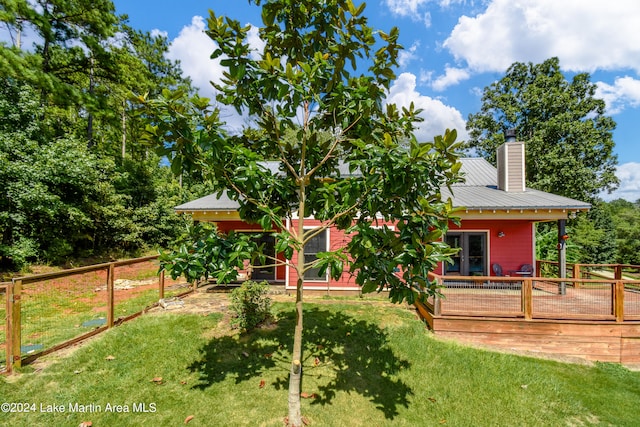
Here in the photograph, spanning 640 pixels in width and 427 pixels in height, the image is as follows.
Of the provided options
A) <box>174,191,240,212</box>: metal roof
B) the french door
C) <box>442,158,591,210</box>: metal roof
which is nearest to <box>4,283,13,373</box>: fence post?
<box>174,191,240,212</box>: metal roof

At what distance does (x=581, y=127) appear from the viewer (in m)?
18.3

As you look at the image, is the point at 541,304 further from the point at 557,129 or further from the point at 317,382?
the point at 557,129

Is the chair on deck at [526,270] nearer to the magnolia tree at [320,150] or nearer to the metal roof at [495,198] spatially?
the metal roof at [495,198]

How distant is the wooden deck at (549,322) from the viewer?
561 cm

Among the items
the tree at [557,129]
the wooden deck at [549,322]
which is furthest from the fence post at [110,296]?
the tree at [557,129]

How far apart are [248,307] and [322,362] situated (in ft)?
5.98

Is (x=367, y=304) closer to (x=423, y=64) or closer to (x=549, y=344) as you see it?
(x=549, y=344)

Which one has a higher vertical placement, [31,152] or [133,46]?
[133,46]

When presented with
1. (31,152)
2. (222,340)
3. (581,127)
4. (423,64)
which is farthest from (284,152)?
(581,127)

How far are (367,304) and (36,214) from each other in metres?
13.1

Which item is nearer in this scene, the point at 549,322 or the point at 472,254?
the point at 549,322

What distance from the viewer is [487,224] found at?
9.42 m

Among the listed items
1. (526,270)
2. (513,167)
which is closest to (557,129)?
(513,167)

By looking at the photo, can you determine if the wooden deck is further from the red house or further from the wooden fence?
the wooden fence
